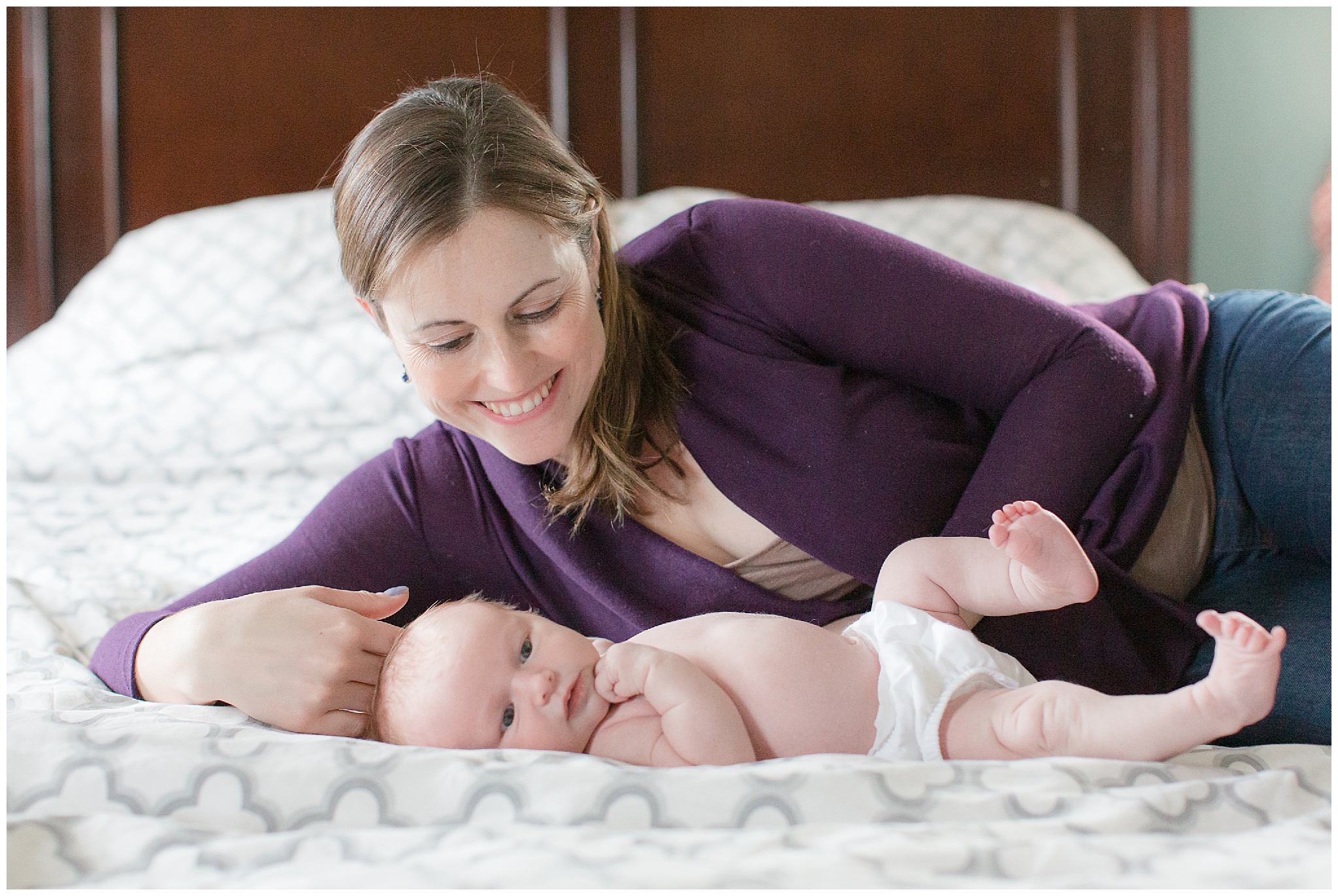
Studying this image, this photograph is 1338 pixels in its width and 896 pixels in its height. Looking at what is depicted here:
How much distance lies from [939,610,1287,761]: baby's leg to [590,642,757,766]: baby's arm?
19 cm

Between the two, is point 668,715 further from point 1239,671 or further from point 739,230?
point 739,230

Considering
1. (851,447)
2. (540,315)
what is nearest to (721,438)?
(851,447)

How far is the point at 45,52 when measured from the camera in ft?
8.20

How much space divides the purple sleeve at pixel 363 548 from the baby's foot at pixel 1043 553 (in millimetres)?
719

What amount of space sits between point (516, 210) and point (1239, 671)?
74cm

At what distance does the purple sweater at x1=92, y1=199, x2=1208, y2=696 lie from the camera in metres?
1.09

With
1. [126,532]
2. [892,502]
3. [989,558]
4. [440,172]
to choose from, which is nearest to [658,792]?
[989,558]

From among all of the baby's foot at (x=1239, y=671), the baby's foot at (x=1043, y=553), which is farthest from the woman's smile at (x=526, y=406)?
the baby's foot at (x=1239, y=671)

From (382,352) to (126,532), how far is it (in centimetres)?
58

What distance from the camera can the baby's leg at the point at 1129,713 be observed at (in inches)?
28.3

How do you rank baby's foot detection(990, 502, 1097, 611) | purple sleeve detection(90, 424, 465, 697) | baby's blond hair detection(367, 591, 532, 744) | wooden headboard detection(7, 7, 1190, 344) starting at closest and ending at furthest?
baby's foot detection(990, 502, 1097, 611) < baby's blond hair detection(367, 591, 532, 744) < purple sleeve detection(90, 424, 465, 697) < wooden headboard detection(7, 7, 1190, 344)

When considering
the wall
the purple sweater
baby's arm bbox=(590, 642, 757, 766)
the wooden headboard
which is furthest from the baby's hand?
the wall

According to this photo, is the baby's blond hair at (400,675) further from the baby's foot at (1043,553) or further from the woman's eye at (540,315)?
the baby's foot at (1043,553)

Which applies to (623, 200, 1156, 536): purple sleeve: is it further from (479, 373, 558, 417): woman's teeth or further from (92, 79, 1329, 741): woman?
(479, 373, 558, 417): woman's teeth
